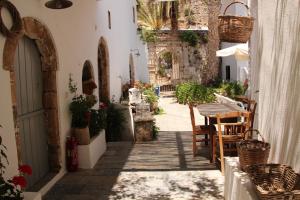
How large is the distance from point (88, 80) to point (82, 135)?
2.31m

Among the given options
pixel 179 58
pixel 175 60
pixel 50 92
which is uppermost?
pixel 179 58

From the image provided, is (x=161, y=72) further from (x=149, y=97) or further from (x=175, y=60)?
(x=149, y=97)

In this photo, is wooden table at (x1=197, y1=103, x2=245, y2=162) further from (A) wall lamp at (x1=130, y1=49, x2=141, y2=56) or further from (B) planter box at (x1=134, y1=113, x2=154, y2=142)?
(A) wall lamp at (x1=130, y1=49, x2=141, y2=56)

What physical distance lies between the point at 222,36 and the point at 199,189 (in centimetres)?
231

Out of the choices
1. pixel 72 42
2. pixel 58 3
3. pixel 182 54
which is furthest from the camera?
pixel 182 54

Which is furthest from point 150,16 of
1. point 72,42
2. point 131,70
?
point 72,42

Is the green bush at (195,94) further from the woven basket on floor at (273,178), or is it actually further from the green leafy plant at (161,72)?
the woven basket on floor at (273,178)

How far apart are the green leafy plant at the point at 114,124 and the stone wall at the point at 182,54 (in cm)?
1200

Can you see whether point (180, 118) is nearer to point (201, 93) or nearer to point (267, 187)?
point (201, 93)

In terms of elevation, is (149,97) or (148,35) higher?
(148,35)

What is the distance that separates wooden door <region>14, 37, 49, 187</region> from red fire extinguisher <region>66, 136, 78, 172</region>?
435mm

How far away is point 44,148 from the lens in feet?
19.6

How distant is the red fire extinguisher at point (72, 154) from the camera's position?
20.9ft

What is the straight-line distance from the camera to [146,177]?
618 centimetres
